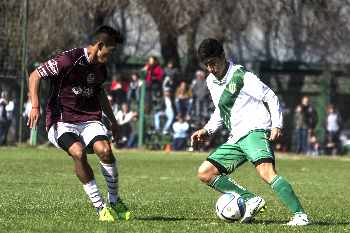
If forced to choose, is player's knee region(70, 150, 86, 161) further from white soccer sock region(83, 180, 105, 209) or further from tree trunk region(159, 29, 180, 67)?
tree trunk region(159, 29, 180, 67)

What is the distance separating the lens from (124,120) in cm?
3188

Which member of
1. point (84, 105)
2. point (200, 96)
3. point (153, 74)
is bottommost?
point (84, 105)

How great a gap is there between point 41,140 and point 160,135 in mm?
3663

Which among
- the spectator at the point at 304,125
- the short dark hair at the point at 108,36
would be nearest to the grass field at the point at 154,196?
the short dark hair at the point at 108,36

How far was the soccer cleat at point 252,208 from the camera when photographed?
10.8 metres

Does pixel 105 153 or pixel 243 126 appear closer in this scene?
pixel 105 153

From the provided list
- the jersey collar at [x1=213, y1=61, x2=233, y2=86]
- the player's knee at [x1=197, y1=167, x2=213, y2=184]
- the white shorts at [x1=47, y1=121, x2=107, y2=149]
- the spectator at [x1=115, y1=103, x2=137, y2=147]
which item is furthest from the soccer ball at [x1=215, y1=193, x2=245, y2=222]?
the spectator at [x1=115, y1=103, x2=137, y2=147]

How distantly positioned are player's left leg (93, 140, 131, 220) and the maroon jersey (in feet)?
1.28

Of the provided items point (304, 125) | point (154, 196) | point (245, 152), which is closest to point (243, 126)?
point (245, 152)

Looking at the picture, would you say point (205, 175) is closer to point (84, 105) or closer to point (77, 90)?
point (84, 105)

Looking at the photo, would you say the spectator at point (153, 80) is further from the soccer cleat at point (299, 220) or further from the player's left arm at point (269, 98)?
the soccer cleat at point (299, 220)

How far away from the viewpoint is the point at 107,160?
1077 cm

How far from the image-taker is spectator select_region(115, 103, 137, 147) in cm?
3178

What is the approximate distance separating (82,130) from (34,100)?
28.2 inches
